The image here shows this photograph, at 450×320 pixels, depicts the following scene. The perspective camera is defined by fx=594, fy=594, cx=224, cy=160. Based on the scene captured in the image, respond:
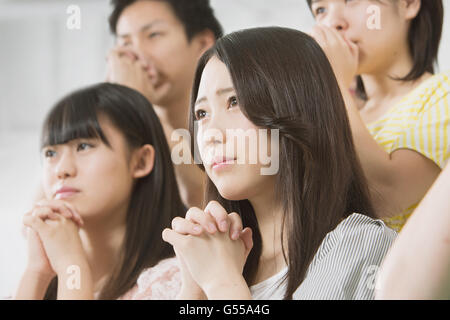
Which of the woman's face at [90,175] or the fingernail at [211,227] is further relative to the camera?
the woman's face at [90,175]

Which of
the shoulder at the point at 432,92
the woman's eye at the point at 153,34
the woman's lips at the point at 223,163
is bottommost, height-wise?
the woman's lips at the point at 223,163

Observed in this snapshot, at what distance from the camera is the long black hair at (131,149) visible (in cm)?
78

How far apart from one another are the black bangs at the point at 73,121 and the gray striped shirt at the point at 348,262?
0.38 metres

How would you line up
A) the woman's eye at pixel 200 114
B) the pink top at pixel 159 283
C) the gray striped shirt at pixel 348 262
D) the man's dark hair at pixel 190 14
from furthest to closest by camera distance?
the man's dark hair at pixel 190 14 → the pink top at pixel 159 283 → the woman's eye at pixel 200 114 → the gray striped shirt at pixel 348 262

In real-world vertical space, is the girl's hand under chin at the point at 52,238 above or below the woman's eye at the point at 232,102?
below

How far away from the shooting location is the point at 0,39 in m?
1.00

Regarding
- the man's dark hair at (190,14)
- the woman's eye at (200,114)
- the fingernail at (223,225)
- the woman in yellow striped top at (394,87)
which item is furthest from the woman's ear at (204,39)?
the fingernail at (223,225)

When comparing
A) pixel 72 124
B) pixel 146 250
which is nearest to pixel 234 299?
pixel 146 250

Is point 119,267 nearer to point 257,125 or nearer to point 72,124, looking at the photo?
point 72,124

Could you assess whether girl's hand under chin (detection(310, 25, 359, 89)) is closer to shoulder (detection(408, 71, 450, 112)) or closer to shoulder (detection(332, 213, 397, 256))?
shoulder (detection(408, 71, 450, 112))

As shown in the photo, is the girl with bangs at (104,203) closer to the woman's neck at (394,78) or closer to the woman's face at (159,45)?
the woman's face at (159,45)

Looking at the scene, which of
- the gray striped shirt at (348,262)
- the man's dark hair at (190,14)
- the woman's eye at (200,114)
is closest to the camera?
the gray striped shirt at (348,262)

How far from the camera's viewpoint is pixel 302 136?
0.56 meters

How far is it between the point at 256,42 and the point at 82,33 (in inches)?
20.6
